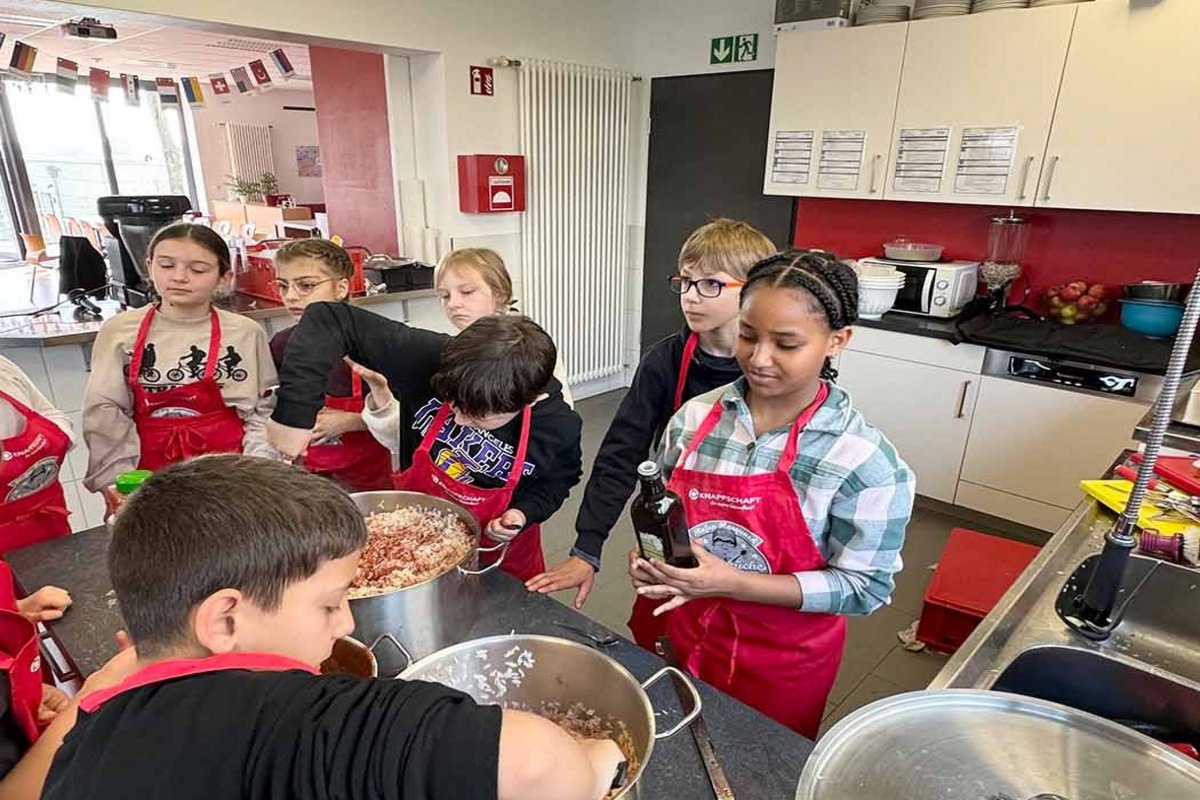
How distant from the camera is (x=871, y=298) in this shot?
117 inches

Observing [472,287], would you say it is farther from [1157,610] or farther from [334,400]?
[1157,610]

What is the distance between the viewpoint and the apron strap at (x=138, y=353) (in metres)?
1.64

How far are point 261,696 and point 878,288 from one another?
2936 millimetres

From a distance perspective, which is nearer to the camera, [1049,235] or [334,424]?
[334,424]

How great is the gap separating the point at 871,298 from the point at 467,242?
1.97 m

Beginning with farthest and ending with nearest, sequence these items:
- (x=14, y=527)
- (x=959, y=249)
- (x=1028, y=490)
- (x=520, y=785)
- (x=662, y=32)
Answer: (x=662, y=32) < (x=959, y=249) < (x=1028, y=490) < (x=14, y=527) < (x=520, y=785)

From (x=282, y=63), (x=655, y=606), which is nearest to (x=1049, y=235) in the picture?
(x=655, y=606)

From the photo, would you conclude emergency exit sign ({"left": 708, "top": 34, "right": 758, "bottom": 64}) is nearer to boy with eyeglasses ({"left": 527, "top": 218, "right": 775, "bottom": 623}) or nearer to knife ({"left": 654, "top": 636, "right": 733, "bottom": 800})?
boy with eyeglasses ({"left": 527, "top": 218, "right": 775, "bottom": 623})

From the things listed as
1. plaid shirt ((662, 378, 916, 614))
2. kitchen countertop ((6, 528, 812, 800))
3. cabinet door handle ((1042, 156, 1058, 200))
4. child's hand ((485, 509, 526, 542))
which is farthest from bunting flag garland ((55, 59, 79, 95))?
cabinet door handle ((1042, 156, 1058, 200))

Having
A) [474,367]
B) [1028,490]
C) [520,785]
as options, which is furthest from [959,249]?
[520,785]

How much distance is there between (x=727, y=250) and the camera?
4.52ft

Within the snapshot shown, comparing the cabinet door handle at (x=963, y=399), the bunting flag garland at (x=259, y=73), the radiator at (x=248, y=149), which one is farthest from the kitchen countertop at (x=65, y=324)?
the radiator at (x=248, y=149)

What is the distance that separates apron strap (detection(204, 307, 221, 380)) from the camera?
171cm

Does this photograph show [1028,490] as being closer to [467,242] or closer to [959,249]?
[959,249]
